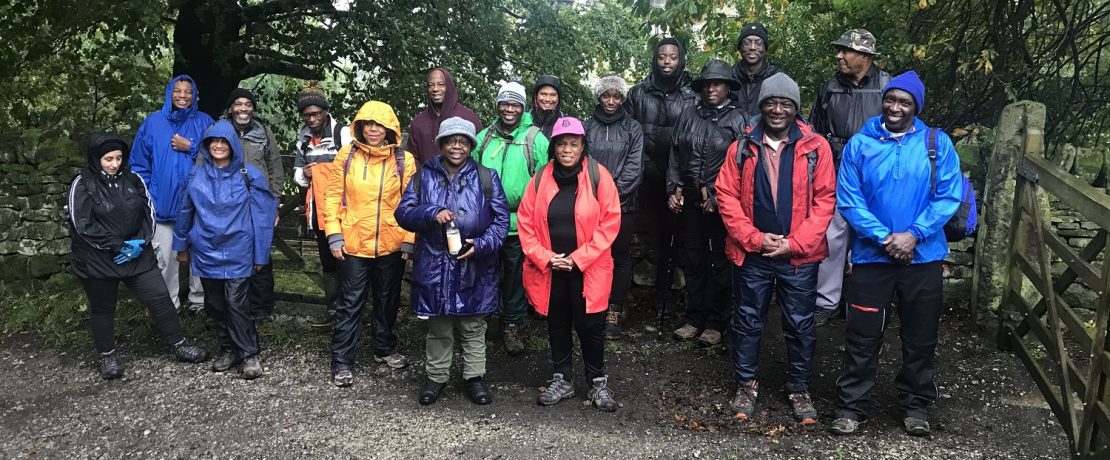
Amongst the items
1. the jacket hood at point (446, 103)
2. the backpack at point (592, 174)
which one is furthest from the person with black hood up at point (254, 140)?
the backpack at point (592, 174)

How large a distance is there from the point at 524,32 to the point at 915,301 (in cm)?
568

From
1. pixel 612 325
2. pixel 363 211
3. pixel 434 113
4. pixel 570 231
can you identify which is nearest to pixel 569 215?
pixel 570 231

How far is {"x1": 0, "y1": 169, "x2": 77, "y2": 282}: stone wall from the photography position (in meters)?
7.14

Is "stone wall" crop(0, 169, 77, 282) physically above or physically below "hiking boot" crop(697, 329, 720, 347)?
above

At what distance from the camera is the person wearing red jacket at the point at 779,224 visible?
442cm

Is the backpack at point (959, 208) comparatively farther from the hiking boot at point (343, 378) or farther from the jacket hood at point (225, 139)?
the jacket hood at point (225, 139)

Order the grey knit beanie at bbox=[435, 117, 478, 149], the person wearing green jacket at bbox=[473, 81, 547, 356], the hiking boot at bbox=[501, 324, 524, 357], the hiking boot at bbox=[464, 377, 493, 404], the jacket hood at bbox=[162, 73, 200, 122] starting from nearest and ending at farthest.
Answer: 1. the grey knit beanie at bbox=[435, 117, 478, 149]
2. the hiking boot at bbox=[464, 377, 493, 404]
3. the person wearing green jacket at bbox=[473, 81, 547, 356]
4. the hiking boot at bbox=[501, 324, 524, 357]
5. the jacket hood at bbox=[162, 73, 200, 122]

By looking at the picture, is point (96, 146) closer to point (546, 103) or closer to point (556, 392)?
point (546, 103)

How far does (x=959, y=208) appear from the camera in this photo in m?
4.27

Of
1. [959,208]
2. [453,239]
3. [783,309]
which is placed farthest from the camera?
[783,309]

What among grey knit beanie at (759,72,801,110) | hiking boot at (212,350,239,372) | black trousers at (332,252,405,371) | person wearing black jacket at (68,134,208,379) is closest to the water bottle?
black trousers at (332,252,405,371)

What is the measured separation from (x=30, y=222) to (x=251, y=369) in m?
3.67

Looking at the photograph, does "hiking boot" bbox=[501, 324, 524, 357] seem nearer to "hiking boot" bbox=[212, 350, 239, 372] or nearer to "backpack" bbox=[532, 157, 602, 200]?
"backpack" bbox=[532, 157, 602, 200]

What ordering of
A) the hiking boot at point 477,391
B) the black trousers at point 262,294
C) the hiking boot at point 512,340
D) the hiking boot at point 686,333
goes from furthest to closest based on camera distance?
the black trousers at point 262,294 → the hiking boot at point 686,333 → the hiking boot at point 512,340 → the hiking boot at point 477,391
